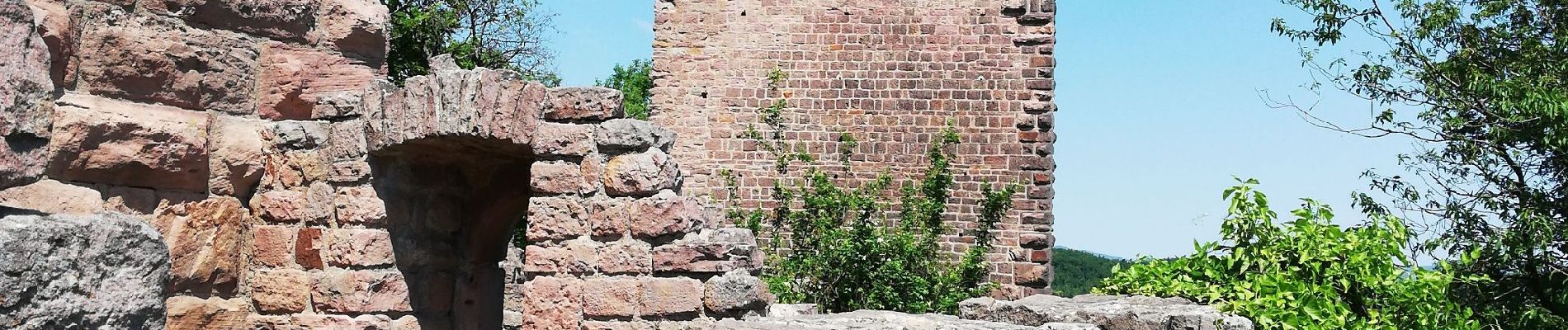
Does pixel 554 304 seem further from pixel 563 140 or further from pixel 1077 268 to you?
pixel 1077 268

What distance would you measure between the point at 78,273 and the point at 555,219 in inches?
128

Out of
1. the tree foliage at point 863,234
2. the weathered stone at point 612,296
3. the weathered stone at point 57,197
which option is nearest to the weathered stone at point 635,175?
the weathered stone at point 612,296

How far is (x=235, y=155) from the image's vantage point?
4844mm

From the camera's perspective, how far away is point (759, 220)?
13.6 meters

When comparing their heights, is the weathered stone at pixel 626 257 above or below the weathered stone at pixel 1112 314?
above

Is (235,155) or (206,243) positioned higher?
(235,155)

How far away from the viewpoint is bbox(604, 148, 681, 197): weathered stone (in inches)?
191

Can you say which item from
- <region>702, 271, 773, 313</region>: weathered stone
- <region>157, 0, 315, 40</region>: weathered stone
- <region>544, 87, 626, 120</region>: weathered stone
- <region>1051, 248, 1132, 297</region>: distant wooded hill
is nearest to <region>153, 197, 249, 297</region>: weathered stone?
<region>157, 0, 315, 40</region>: weathered stone

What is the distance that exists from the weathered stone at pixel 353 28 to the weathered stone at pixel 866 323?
1.76 m

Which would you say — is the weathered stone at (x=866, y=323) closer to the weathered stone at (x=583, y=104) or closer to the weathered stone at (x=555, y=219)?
the weathered stone at (x=555, y=219)

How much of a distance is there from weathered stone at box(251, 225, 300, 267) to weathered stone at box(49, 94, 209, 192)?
0.56m

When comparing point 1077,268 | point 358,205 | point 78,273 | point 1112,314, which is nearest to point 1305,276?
point 1112,314

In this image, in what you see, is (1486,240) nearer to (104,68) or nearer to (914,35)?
(914,35)

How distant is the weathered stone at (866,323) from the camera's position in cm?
483
